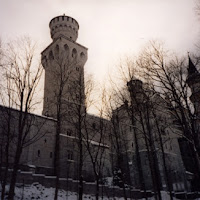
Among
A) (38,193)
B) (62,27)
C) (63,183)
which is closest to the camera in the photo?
(38,193)

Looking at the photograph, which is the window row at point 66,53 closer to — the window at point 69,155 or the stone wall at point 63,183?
the window at point 69,155

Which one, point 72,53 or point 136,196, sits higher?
point 72,53

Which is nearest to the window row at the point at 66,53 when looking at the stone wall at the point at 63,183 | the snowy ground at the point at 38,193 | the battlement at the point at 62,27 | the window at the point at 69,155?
the battlement at the point at 62,27

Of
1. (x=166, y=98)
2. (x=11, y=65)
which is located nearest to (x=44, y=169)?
(x=11, y=65)

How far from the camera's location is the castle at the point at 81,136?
645 inches

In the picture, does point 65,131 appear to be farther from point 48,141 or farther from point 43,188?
point 43,188

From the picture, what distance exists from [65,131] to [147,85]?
17.5m

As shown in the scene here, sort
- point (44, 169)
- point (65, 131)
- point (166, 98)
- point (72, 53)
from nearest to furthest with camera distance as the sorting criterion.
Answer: point (166, 98) → point (44, 169) → point (65, 131) → point (72, 53)

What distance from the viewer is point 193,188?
31.2m

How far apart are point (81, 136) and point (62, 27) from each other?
28.6 m

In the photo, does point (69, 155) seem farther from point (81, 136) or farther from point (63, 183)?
point (81, 136)

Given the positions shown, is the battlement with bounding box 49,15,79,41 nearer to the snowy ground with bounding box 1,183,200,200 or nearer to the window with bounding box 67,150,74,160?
the window with bounding box 67,150,74,160

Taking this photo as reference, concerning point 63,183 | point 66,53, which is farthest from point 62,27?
point 63,183

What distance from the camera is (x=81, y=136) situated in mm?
15211
